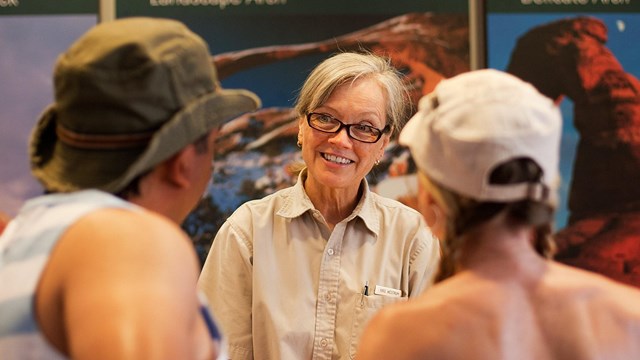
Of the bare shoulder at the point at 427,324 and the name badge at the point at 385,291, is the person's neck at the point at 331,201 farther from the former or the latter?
the bare shoulder at the point at 427,324

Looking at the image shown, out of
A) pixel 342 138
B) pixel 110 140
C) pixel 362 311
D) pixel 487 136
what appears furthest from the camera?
pixel 342 138

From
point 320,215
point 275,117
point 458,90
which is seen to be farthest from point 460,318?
point 275,117

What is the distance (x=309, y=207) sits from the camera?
3166 millimetres

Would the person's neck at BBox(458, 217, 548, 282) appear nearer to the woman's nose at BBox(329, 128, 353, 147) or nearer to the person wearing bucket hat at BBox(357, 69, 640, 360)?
the person wearing bucket hat at BBox(357, 69, 640, 360)

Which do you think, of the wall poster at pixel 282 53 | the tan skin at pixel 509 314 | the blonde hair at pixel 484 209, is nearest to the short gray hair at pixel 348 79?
the wall poster at pixel 282 53

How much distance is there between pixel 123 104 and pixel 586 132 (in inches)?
127

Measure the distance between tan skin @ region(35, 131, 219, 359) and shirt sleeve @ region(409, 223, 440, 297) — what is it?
186cm

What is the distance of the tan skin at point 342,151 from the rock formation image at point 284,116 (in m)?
0.87

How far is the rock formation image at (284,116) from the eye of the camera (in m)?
4.12

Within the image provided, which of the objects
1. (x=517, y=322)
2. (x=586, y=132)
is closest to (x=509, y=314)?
(x=517, y=322)

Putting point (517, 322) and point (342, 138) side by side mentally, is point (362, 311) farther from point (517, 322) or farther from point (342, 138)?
point (517, 322)

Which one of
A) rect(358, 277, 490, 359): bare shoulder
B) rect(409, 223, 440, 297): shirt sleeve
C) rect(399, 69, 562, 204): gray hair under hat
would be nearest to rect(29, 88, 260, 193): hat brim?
rect(399, 69, 562, 204): gray hair under hat

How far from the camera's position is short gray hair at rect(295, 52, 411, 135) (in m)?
3.17

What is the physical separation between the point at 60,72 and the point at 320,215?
1752mm
